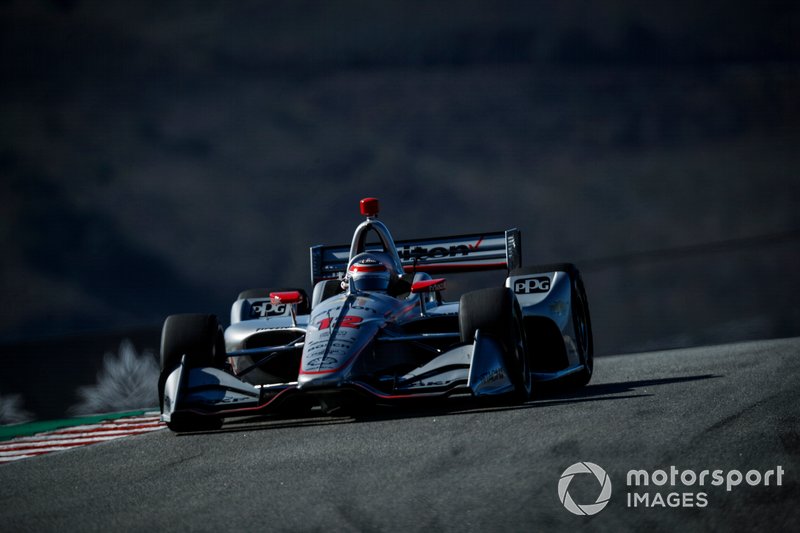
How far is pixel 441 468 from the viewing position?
445cm

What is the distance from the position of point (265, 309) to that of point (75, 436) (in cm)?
193

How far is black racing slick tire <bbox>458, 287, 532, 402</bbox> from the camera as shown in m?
6.80

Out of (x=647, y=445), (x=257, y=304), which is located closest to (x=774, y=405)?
(x=647, y=445)

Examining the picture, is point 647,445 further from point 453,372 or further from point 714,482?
point 453,372

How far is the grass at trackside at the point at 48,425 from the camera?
9354 mm

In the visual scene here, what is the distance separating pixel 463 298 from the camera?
701 centimetres

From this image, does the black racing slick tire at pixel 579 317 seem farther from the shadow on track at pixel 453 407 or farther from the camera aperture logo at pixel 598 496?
the camera aperture logo at pixel 598 496

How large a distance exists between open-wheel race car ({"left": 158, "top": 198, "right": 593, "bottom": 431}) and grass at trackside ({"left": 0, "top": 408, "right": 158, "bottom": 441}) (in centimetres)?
190

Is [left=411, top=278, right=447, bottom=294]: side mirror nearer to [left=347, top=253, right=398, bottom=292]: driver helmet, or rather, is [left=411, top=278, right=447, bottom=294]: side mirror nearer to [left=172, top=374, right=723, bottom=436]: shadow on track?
[left=347, top=253, right=398, bottom=292]: driver helmet

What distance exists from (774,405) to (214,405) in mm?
3402

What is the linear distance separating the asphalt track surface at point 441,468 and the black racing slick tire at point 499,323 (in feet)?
0.74

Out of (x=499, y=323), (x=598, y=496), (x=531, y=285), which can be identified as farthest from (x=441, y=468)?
(x=531, y=285)

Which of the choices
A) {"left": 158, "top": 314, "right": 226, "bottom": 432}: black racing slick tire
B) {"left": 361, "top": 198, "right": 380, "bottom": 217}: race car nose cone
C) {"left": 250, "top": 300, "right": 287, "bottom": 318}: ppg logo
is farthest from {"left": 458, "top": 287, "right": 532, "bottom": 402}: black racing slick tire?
{"left": 250, "top": 300, "right": 287, "bottom": 318}: ppg logo
